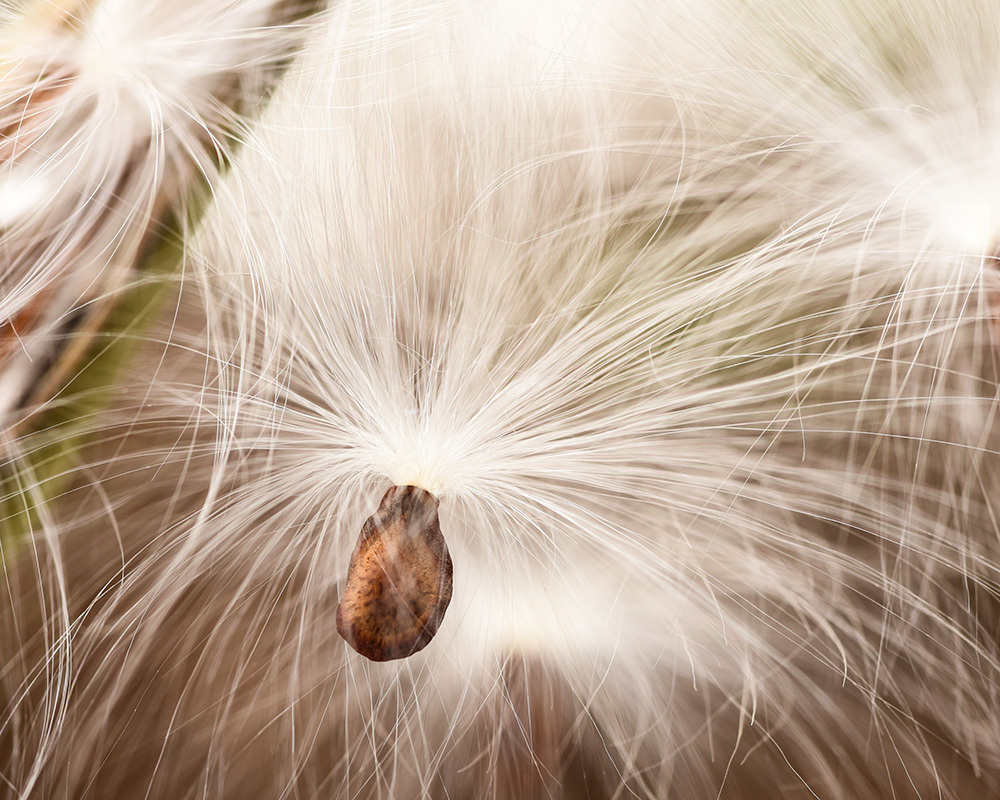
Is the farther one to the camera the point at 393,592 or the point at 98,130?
the point at 98,130

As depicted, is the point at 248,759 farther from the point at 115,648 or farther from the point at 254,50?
the point at 254,50

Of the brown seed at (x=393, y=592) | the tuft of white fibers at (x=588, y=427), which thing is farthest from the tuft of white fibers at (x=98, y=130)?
the brown seed at (x=393, y=592)

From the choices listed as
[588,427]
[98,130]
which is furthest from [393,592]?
[98,130]

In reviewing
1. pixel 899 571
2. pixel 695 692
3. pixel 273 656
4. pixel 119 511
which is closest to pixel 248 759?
pixel 273 656

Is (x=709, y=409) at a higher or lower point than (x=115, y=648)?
higher

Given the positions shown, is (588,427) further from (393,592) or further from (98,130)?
(98,130)

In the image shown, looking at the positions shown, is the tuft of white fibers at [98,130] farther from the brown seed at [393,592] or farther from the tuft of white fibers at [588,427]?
the brown seed at [393,592]
